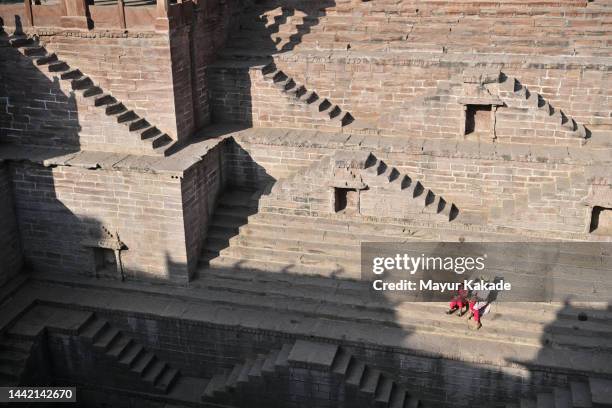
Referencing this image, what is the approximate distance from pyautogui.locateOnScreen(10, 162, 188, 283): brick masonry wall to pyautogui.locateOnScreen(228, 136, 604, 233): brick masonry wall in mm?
3243

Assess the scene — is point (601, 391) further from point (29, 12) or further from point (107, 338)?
point (29, 12)

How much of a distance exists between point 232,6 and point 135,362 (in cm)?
1044

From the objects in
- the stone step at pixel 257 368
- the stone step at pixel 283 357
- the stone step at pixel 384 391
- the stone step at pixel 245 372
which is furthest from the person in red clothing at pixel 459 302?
the stone step at pixel 245 372

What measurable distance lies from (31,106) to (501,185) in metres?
11.8

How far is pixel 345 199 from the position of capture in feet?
59.0

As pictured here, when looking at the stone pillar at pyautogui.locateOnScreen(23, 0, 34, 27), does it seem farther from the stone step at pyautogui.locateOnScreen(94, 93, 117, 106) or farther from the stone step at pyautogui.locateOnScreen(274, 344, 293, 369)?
the stone step at pyautogui.locateOnScreen(274, 344, 293, 369)

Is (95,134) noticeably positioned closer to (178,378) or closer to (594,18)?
(178,378)

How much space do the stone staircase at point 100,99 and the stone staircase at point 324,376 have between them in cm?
573

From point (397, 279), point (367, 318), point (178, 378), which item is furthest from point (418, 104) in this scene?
point (178, 378)

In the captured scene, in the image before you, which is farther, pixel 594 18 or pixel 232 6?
pixel 232 6

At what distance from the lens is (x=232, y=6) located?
20.8 metres

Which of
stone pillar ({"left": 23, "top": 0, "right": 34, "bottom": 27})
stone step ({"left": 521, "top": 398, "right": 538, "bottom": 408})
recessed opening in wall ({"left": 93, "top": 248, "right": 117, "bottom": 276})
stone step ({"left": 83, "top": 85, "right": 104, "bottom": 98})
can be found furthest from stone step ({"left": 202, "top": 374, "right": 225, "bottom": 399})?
stone pillar ({"left": 23, "top": 0, "right": 34, "bottom": 27})

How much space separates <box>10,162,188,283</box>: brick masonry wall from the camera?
1689 cm

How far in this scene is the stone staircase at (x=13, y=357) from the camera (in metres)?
16.5
